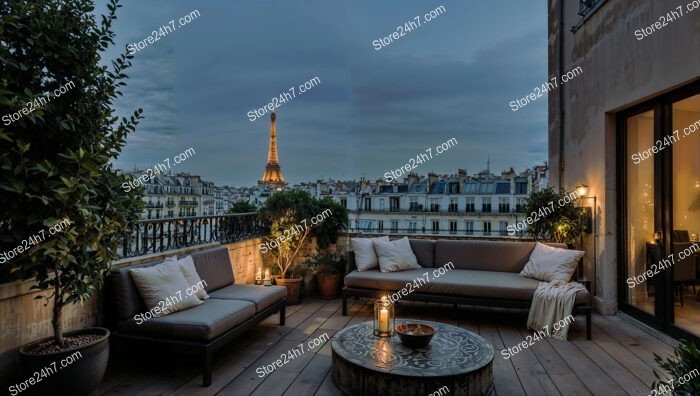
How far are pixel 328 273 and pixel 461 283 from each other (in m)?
1.94

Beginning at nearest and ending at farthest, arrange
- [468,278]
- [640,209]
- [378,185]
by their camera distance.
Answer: [640,209] < [468,278] < [378,185]

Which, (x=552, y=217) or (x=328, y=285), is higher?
(x=552, y=217)

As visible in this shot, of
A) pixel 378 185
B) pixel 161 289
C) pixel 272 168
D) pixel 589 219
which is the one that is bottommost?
pixel 161 289

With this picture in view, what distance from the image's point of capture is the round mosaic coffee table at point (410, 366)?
2.36 metres

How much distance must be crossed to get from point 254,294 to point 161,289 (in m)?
0.90

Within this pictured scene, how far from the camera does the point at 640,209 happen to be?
419 cm

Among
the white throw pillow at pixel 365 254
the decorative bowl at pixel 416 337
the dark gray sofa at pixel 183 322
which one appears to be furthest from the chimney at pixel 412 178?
the decorative bowl at pixel 416 337

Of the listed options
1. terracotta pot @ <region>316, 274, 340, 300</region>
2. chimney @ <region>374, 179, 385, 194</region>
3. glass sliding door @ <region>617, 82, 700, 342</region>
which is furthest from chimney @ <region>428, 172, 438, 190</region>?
glass sliding door @ <region>617, 82, 700, 342</region>

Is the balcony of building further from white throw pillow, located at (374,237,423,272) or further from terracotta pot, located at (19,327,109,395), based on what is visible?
white throw pillow, located at (374,237,423,272)

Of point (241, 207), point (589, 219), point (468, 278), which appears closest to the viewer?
point (468, 278)

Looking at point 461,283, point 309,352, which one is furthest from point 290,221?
point 461,283

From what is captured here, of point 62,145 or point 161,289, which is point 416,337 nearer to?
point 161,289

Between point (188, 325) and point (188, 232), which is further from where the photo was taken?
point (188, 232)

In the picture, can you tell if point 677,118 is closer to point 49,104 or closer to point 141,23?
point 49,104
